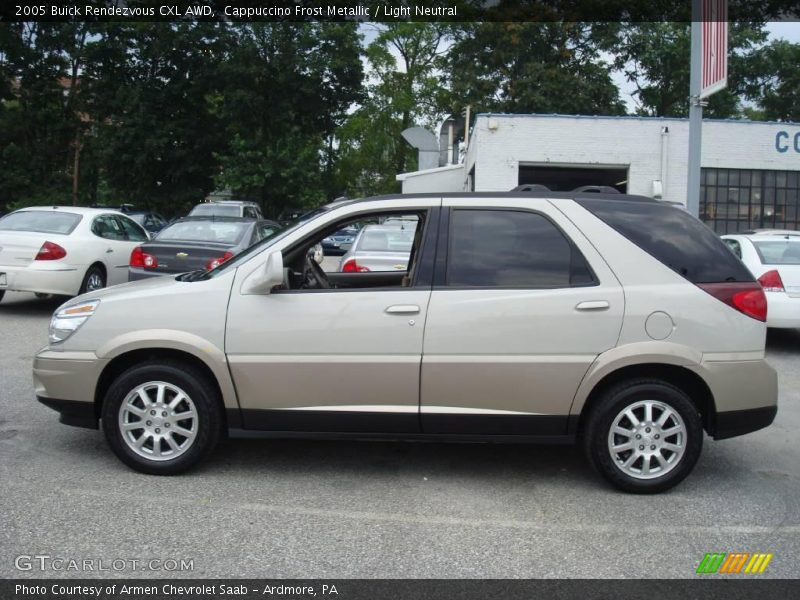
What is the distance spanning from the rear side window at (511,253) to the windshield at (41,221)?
808cm

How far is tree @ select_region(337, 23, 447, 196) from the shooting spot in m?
49.5

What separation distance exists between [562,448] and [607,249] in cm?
169

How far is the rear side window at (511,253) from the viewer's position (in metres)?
4.59

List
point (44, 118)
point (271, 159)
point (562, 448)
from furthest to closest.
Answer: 1. point (44, 118)
2. point (271, 159)
3. point (562, 448)

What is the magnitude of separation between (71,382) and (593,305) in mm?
3175

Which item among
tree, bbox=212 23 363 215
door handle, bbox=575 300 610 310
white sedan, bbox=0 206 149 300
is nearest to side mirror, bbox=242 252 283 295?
door handle, bbox=575 300 610 310

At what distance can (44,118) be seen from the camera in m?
38.2

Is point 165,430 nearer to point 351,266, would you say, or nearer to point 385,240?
point 351,266

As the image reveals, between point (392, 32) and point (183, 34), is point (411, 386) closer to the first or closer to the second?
point (183, 34)

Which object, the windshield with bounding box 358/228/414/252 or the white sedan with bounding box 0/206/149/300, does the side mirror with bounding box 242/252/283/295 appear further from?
the white sedan with bounding box 0/206/149/300

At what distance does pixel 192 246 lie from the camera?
10.4m

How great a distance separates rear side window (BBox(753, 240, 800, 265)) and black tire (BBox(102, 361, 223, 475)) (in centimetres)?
780

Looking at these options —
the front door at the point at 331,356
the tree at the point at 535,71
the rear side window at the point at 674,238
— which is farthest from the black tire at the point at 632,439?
the tree at the point at 535,71

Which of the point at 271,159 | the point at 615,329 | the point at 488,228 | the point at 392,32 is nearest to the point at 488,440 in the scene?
the point at 615,329
